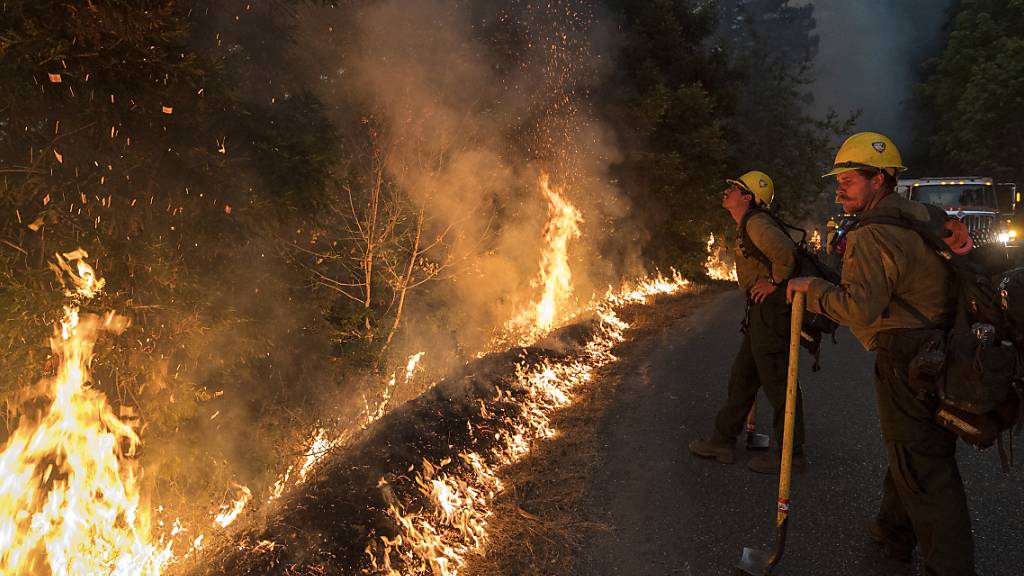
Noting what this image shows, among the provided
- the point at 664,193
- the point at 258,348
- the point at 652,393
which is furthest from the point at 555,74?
the point at 258,348

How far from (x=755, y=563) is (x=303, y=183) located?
156 inches

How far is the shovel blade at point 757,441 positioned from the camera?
440 cm

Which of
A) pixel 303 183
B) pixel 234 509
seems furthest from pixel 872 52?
pixel 234 509

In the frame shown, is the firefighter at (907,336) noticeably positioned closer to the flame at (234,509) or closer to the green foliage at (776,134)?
the flame at (234,509)

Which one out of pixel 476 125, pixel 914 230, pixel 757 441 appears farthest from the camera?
pixel 476 125

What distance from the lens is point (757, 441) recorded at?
445 centimetres

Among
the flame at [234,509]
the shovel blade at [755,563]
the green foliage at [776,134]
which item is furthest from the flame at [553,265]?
the green foliage at [776,134]

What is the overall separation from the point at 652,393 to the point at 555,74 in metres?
7.02

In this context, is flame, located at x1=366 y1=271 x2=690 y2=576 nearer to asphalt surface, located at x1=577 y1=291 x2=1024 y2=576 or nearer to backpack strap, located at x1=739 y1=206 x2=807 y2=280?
asphalt surface, located at x1=577 y1=291 x2=1024 y2=576

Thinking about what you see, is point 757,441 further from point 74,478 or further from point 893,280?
point 74,478

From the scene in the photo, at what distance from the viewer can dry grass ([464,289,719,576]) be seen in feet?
10.4

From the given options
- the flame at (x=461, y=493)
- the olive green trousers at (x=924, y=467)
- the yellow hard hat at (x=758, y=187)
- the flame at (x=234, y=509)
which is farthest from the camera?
the yellow hard hat at (x=758, y=187)

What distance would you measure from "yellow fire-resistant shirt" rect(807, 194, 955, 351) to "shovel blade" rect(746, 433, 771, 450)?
79.0 inches

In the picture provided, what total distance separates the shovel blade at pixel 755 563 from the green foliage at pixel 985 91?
1106 inches
